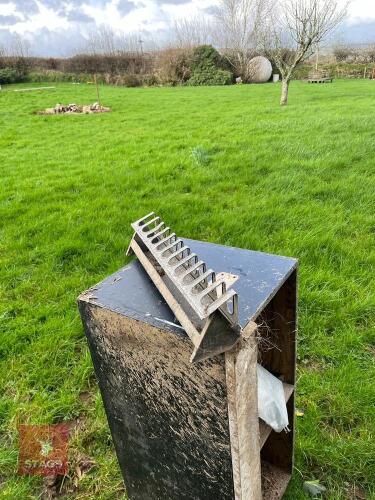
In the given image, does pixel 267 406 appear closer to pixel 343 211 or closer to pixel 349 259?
pixel 349 259

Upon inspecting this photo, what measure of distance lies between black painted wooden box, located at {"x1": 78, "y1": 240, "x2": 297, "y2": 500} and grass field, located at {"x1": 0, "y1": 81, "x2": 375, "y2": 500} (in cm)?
62

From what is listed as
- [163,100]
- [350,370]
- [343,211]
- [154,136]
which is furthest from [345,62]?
[350,370]

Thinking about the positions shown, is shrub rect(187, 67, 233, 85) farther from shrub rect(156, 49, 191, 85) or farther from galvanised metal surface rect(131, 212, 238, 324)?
galvanised metal surface rect(131, 212, 238, 324)

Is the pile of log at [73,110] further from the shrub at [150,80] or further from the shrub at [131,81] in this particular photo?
the shrub at [150,80]

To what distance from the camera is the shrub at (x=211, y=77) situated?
23.2 m

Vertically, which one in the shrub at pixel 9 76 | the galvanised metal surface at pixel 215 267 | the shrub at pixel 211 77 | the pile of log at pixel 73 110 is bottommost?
the galvanised metal surface at pixel 215 267

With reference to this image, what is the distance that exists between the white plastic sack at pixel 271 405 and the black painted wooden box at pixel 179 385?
11 cm

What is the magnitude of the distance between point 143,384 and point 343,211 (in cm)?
346

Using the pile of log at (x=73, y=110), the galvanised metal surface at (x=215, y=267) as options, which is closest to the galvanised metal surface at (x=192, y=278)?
the galvanised metal surface at (x=215, y=267)

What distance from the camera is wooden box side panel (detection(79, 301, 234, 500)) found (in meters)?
1.12

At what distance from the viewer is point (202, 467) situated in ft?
4.22

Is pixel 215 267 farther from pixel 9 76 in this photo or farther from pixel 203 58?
pixel 9 76

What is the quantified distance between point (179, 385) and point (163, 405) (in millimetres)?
152

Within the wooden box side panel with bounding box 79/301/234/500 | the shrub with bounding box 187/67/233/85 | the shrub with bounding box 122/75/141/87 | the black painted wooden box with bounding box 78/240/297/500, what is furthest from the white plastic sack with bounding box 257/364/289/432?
the shrub with bounding box 122/75/141/87
